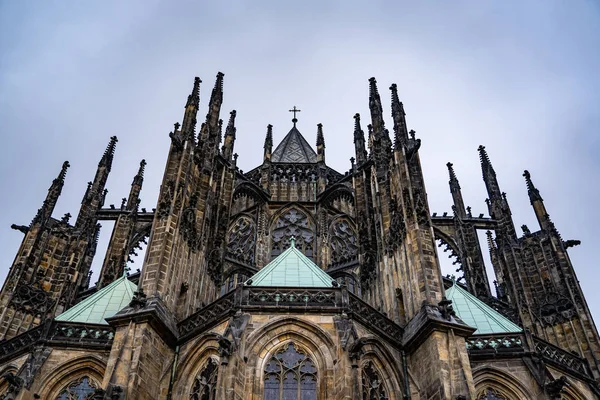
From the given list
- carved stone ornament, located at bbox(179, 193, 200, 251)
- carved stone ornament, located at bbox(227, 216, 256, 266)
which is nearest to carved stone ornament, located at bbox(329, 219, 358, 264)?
carved stone ornament, located at bbox(227, 216, 256, 266)

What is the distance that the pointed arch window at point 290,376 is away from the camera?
15562 mm

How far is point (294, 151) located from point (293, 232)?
28.7 feet

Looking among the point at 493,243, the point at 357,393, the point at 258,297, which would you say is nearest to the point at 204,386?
the point at 258,297

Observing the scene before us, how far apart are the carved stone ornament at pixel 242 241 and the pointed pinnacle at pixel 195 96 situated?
6.65 metres

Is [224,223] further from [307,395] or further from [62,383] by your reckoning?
[307,395]

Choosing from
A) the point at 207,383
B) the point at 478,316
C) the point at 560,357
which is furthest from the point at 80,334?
the point at 560,357

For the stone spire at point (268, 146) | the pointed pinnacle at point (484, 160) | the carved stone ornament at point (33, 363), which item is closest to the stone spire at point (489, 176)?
the pointed pinnacle at point (484, 160)

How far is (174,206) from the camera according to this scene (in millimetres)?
20875

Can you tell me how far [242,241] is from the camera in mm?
28859

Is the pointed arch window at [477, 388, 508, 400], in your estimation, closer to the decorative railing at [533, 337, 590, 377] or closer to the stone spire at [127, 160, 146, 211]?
the decorative railing at [533, 337, 590, 377]

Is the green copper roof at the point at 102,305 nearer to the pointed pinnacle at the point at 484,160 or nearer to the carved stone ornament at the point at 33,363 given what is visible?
the carved stone ornament at the point at 33,363

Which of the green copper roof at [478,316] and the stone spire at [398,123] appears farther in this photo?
the stone spire at [398,123]

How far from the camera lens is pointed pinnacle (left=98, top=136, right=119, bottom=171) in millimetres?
32094

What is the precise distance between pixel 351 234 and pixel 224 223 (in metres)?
6.62
